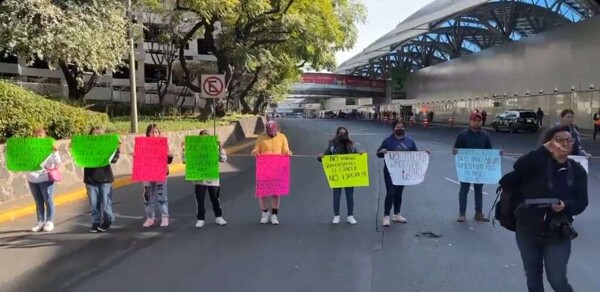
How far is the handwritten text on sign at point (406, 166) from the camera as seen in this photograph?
8062mm

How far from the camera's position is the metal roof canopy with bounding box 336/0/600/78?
4512 cm

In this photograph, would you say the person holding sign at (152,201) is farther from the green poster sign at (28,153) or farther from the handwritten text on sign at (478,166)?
the handwritten text on sign at (478,166)

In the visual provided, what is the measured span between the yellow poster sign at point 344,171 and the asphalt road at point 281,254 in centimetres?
64

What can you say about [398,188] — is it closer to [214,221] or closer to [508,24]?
[214,221]

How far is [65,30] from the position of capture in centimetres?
1375

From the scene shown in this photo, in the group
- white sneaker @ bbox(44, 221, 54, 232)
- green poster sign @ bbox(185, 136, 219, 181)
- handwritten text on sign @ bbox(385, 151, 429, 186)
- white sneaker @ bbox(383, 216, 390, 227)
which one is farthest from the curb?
handwritten text on sign @ bbox(385, 151, 429, 186)

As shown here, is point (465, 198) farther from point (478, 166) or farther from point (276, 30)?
point (276, 30)

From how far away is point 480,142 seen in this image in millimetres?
8438

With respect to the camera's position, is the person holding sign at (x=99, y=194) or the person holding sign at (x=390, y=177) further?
the person holding sign at (x=390, y=177)

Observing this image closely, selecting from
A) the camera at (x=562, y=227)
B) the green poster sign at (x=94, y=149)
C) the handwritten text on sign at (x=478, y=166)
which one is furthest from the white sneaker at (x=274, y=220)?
the camera at (x=562, y=227)

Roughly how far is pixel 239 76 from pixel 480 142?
38222 millimetres

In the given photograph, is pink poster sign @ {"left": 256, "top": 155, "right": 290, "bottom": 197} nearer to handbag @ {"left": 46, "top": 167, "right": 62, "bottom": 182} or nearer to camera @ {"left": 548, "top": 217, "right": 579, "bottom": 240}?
handbag @ {"left": 46, "top": 167, "right": 62, "bottom": 182}

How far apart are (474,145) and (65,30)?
10.7 m

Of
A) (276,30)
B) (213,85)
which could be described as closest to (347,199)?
(213,85)
